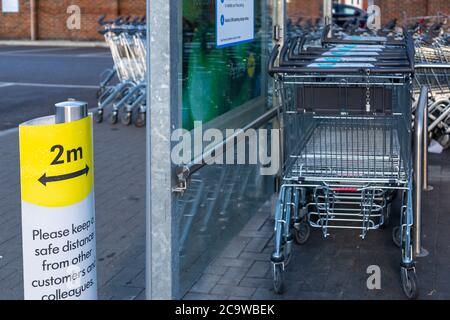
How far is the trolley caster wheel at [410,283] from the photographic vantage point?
4812 millimetres

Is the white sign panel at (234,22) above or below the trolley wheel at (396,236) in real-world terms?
above

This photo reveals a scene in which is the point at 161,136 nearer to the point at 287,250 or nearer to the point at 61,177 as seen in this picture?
the point at 61,177

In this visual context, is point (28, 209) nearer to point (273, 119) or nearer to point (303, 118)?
point (303, 118)

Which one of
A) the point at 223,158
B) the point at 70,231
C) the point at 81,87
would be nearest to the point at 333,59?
the point at 223,158

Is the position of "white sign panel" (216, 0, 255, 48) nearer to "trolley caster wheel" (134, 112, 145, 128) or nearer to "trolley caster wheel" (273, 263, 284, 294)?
"trolley caster wheel" (273, 263, 284, 294)

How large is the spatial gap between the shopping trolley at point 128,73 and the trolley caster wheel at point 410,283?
21.9 ft

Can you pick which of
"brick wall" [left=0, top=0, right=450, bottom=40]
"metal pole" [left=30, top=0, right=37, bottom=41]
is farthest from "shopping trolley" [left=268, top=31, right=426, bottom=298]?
"metal pole" [left=30, top=0, right=37, bottom=41]

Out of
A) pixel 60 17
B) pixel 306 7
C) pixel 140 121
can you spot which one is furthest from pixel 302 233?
pixel 60 17

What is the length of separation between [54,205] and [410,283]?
2341 mm

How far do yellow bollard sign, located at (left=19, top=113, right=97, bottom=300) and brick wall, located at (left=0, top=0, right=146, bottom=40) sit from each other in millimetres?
28511

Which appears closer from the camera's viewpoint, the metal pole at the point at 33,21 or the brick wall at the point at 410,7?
the brick wall at the point at 410,7

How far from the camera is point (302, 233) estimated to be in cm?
591

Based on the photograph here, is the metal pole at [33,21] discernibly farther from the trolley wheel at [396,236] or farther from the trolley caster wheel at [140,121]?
the trolley wheel at [396,236]

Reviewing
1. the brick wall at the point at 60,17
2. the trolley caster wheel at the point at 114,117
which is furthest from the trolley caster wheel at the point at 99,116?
the brick wall at the point at 60,17
